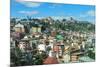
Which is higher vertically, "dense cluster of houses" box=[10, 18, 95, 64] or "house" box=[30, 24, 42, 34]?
"house" box=[30, 24, 42, 34]

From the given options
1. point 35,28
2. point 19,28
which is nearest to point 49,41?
point 35,28

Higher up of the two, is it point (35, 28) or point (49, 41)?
point (35, 28)

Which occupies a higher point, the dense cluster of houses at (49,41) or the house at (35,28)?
the house at (35,28)

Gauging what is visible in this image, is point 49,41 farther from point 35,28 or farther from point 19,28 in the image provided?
point 19,28

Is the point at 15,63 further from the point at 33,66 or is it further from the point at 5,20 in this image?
the point at 5,20

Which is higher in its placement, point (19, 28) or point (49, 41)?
point (19, 28)

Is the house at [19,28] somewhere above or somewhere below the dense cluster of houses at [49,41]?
above

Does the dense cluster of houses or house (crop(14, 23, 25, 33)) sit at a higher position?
house (crop(14, 23, 25, 33))

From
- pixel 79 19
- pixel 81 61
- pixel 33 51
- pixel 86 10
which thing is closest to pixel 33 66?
pixel 33 51
